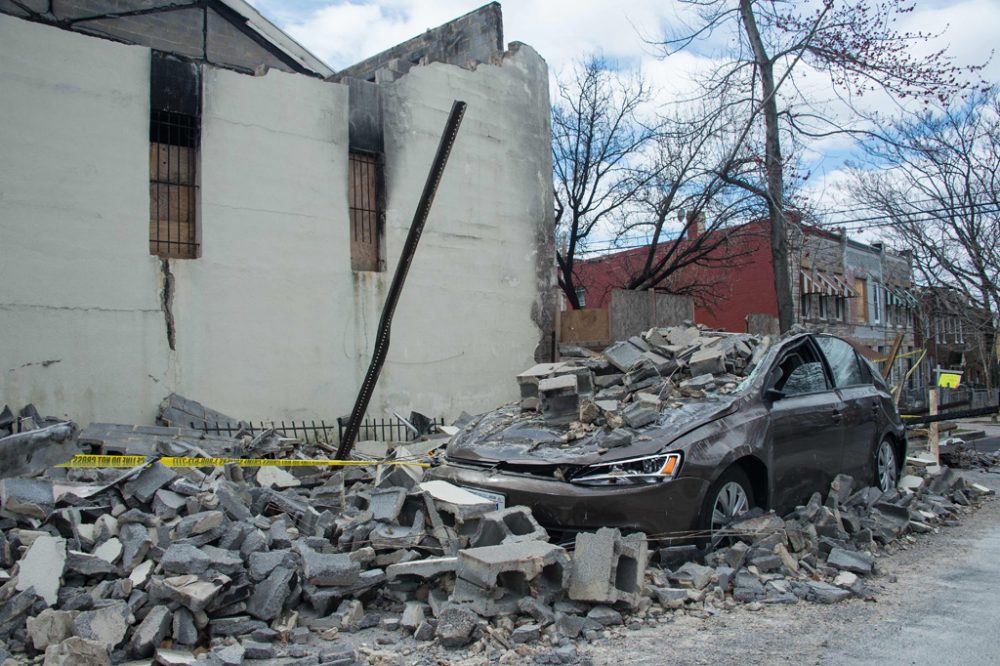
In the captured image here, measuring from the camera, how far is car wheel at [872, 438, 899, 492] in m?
7.54

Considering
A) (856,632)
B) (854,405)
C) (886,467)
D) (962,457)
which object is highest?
(854,405)

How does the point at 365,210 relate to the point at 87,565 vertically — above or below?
above

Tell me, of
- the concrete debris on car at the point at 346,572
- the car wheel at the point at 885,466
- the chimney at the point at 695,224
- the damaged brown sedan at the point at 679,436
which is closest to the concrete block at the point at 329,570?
the concrete debris on car at the point at 346,572

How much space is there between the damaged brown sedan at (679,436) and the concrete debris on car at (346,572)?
0.20 meters

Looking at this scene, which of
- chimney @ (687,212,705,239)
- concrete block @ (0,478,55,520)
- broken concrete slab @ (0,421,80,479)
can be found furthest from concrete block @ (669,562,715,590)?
chimney @ (687,212,705,239)

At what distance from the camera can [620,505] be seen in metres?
5.12

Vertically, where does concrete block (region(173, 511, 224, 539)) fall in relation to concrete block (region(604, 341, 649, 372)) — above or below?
below

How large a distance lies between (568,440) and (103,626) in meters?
2.97

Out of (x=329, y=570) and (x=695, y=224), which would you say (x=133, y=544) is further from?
(x=695, y=224)

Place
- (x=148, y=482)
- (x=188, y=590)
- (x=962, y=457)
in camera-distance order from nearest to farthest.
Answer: (x=188, y=590), (x=148, y=482), (x=962, y=457)

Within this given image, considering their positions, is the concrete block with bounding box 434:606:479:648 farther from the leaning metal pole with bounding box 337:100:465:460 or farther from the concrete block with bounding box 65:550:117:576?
the leaning metal pole with bounding box 337:100:465:460

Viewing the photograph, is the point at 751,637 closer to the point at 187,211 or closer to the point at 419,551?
the point at 419,551

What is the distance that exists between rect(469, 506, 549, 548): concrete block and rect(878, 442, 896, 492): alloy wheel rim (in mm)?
4183

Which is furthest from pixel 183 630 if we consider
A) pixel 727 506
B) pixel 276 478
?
pixel 727 506
